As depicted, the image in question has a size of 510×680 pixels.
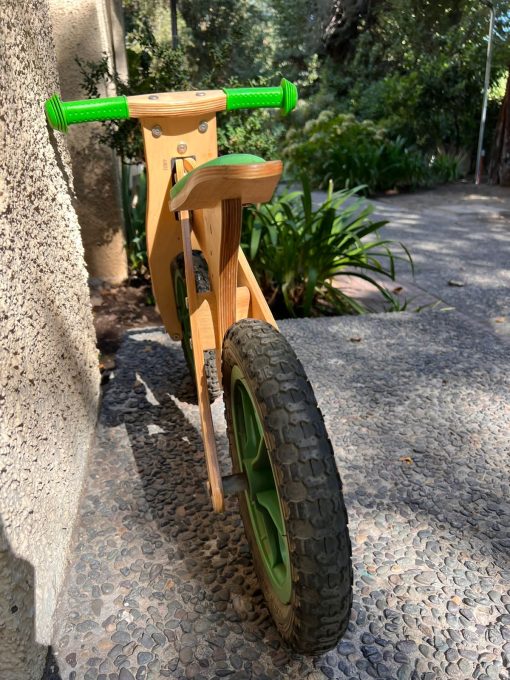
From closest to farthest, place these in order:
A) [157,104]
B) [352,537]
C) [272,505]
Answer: [272,505] < [352,537] < [157,104]

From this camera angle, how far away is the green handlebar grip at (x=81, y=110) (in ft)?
5.49

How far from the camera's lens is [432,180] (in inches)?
421

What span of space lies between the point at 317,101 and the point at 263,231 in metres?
15.6

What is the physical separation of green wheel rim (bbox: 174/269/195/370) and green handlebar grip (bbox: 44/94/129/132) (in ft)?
2.06

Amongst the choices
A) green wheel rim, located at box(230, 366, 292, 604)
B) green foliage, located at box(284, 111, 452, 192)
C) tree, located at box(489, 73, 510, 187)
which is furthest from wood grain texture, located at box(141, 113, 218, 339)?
tree, located at box(489, 73, 510, 187)

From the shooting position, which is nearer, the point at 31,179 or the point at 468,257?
the point at 31,179

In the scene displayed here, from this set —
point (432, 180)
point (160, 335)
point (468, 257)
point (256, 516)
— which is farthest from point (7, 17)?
point (432, 180)

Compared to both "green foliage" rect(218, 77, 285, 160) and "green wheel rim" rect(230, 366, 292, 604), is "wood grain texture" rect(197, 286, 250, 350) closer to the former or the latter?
"green wheel rim" rect(230, 366, 292, 604)

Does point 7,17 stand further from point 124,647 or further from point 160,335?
point 160,335

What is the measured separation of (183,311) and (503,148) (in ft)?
32.2

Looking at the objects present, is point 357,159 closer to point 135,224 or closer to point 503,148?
point 503,148

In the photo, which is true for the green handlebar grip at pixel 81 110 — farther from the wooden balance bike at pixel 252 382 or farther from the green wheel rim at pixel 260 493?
the green wheel rim at pixel 260 493

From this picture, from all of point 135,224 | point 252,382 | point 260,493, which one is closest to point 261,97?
point 252,382

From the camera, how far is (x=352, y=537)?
1664mm
